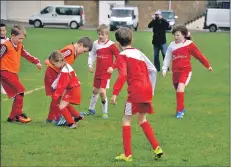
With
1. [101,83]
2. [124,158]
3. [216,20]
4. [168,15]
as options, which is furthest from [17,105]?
[168,15]

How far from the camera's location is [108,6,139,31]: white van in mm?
53759

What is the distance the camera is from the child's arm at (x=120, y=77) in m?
7.61

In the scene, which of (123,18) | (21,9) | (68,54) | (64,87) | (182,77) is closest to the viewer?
(64,87)

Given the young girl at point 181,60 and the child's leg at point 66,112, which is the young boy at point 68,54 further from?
the young girl at point 181,60

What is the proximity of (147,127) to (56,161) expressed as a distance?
4.31 feet

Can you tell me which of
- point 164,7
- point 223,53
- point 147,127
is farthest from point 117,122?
point 164,7

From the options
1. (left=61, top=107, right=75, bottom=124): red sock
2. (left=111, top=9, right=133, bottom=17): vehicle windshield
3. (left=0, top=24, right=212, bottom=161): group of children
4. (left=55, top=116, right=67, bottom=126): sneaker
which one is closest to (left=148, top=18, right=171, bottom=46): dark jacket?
(left=0, top=24, right=212, bottom=161): group of children

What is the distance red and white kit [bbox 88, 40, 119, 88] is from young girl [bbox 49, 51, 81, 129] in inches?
49.3

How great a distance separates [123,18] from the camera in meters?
54.4

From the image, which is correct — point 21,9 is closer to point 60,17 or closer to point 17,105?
point 60,17

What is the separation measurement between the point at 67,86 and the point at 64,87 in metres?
0.18

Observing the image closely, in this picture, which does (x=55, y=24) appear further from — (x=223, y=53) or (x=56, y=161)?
(x=56, y=161)

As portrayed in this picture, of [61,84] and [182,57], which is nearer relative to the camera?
[61,84]

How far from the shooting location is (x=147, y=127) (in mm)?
7980
